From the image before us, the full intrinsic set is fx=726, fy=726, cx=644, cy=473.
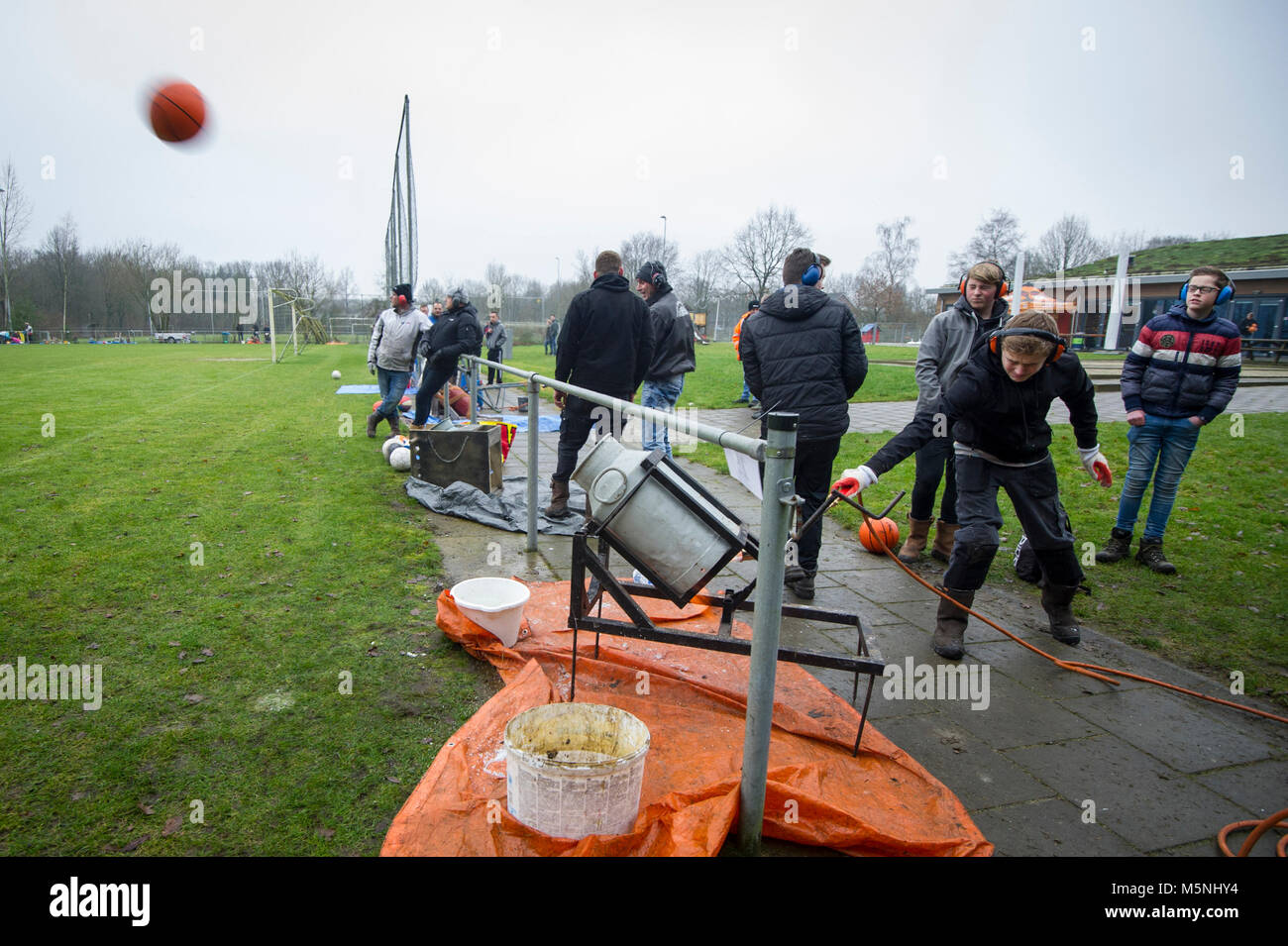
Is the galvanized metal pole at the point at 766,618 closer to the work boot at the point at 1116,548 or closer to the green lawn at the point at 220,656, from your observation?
the green lawn at the point at 220,656

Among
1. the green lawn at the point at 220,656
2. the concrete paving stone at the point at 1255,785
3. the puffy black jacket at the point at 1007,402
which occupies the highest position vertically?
the puffy black jacket at the point at 1007,402

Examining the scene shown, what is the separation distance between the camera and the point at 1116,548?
528 centimetres

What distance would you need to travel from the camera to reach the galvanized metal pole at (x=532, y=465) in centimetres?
502

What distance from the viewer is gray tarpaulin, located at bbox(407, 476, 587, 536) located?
5.89 meters

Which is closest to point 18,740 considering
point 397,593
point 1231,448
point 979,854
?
point 397,593

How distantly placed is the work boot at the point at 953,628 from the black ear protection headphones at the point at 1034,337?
1218 millimetres

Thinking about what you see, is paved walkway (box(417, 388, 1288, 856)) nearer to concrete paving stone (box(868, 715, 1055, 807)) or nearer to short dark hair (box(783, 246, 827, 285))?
concrete paving stone (box(868, 715, 1055, 807))

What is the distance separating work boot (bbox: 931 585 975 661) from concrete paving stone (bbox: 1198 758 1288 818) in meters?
1.12

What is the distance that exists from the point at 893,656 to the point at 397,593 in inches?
109

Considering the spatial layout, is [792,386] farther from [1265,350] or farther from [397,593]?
[1265,350]

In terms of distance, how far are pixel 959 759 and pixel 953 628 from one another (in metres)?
1.08

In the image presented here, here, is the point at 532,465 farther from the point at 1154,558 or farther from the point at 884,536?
the point at 1154,558

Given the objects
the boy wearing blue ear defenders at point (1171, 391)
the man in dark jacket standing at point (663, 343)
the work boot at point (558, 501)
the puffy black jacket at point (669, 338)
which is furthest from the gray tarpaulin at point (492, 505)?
the boy wearing blue ear defenders at point (1171, 391)

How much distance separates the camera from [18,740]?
100 inches
